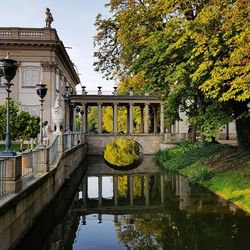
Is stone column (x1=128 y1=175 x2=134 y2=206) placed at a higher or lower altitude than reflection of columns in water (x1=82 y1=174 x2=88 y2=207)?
lower

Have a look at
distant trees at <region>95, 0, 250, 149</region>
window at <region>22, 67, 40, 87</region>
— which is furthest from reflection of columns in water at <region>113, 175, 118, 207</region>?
window at <region>22, 67, 40, 87</region>

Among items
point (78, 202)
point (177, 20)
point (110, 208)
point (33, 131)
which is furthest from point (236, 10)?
point (33, 131)

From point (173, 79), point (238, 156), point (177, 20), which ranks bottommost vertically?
point (238, 156)

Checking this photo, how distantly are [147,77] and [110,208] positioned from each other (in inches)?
337

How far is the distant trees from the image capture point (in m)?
13.6

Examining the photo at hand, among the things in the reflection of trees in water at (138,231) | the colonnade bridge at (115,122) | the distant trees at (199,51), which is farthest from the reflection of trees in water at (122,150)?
the reflection of trees in water at (138,231)

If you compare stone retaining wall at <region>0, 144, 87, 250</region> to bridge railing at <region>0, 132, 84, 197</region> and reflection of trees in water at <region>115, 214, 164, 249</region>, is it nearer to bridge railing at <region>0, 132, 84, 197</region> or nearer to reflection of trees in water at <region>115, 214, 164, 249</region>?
bridge railing at <region>0, 132, 84, 197</region>

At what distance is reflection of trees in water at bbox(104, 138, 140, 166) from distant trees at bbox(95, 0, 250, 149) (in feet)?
67.7

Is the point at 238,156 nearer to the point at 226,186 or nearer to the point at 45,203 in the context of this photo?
the point at 226,186

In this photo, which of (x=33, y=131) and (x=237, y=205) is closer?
(x=237, y=205)

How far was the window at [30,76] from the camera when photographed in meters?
37.4

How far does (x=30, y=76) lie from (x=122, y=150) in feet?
54.8

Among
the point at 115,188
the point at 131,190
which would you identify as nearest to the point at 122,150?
the point at 115,188

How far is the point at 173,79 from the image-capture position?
18188 millimetres
